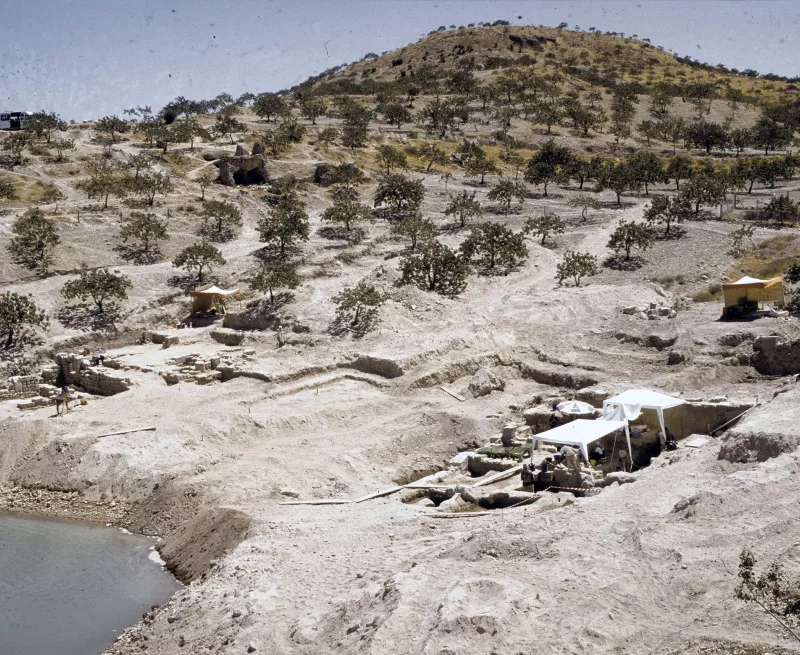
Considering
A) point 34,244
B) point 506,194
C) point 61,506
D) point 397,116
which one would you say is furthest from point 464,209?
point 397,116

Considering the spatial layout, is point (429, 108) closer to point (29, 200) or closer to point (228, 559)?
point (29, 200)

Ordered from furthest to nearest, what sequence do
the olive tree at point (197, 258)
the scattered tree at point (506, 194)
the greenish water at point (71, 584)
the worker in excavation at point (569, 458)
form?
1. the scattered tree at point (506, 194)
2. the olive tree at point (197, 258)
3. the worker in excavation at point (569, 458)
4. the greenish water at point (71, 584)

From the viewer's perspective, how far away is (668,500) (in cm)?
1528

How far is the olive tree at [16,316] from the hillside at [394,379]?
0.33 ft

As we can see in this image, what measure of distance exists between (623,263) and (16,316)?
1066 inches

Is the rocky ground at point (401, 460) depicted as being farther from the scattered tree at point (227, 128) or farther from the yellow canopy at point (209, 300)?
the scattered tree at point (227, 128)

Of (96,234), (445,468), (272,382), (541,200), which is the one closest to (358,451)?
(445,468)

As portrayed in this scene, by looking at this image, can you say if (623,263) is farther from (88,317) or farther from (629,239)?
(88,317)

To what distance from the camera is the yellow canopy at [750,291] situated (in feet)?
101

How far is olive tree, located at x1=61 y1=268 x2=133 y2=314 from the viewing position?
35500 millimetres

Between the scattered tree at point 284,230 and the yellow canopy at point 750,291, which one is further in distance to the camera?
the scattered tree at point 284,230

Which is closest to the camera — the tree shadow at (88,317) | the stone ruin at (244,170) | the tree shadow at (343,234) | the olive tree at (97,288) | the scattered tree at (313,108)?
the tree shadow at (88,317)

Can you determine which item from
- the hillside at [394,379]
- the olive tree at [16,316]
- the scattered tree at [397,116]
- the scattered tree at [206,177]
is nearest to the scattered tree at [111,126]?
the hillside at [394,379]

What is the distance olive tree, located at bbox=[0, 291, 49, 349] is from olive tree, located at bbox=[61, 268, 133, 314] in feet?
6.32
